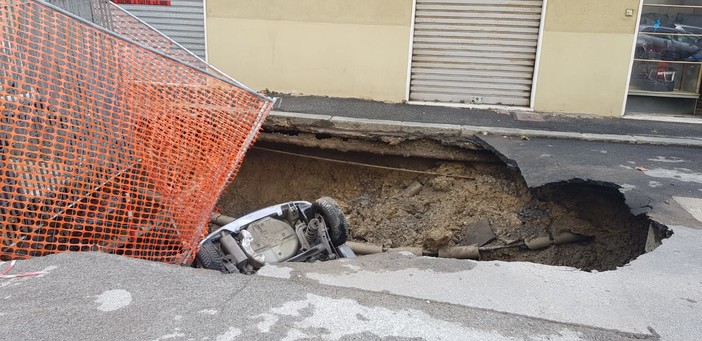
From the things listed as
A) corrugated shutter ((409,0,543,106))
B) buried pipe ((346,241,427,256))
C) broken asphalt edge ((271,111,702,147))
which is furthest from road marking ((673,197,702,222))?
corrugated shutter ((409,0,543,106))

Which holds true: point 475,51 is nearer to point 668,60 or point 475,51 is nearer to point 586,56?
point 586,56

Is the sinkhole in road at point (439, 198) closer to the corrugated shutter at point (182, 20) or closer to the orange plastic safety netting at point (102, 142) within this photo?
the corrugated shutter at point (182, 20)

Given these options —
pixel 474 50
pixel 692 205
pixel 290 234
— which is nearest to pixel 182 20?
pixel 474 50

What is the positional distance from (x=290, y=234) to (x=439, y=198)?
3.30 metres

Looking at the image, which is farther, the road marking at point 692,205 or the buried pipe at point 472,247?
the buried pipe at point 472,247

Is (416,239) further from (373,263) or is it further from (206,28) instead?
(206,28)

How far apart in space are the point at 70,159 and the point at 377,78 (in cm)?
676

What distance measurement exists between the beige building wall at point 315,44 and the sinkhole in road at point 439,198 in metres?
1.85

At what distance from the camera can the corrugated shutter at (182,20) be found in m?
10.7

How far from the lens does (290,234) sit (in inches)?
224

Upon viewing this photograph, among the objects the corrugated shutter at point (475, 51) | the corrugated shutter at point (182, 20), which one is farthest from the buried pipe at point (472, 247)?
the corrugated shutter at point (182, 20)

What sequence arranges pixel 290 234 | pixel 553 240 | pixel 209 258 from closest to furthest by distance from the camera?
pixel 209 258, pixel 290 234, pixel 553 240

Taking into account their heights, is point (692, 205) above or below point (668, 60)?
below

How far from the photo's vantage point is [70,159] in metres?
4.20
